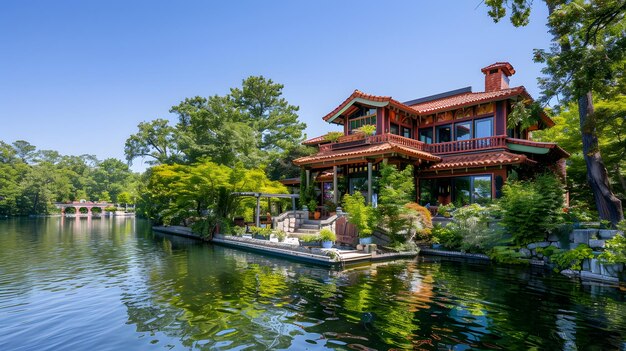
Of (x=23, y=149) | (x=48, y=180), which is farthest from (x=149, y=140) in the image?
(x=23, y=149)

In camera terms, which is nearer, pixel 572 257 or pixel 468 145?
pixel 572 257

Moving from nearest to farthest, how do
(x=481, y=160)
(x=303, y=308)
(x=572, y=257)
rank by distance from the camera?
(x=303, y=308)
(x=572, y=257)
(x=481, y=160)

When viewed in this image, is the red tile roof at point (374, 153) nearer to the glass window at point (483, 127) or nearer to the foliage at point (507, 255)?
the glass window at point (483, 127)

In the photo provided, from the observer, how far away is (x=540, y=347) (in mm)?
5570

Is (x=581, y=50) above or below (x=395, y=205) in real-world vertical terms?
above

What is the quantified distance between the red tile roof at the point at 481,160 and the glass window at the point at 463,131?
1699 millimetres

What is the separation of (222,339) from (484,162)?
15309 mm

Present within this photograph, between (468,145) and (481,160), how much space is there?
2.44 metres

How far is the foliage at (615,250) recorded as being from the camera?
392 inches

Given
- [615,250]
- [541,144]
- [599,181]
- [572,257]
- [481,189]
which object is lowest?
[572,257]

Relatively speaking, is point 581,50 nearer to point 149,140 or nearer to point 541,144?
point 541,144

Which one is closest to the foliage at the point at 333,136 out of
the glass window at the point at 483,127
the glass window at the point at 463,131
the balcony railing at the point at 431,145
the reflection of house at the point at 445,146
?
the reflection of house at the point at 445,146

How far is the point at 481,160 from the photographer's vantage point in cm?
1738

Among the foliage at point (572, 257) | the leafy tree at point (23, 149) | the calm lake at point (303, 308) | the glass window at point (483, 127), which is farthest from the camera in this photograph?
the leafy tree at point (23, 149)
